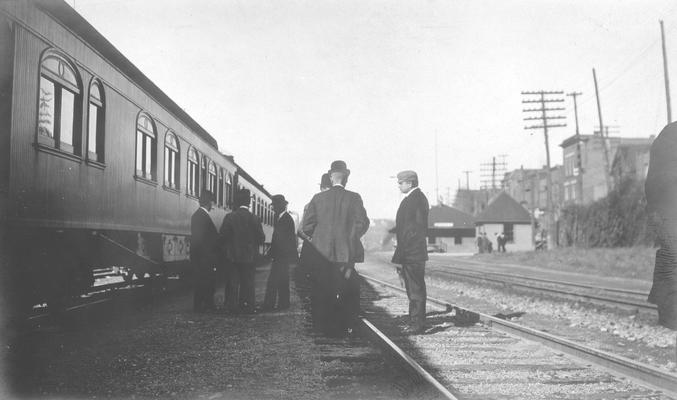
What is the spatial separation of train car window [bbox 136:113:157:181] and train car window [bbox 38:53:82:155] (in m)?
2.14

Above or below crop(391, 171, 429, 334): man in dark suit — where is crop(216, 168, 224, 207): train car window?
above

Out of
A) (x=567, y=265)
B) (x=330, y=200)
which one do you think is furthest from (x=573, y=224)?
(x=330, y=200)

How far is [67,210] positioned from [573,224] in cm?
3200

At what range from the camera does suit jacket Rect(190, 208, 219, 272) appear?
8.65 m

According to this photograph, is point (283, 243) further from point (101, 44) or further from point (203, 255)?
point (101, 44)

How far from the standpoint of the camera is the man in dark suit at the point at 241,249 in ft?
28.0

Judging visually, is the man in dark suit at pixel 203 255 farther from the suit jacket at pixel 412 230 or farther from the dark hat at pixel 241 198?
the suit jacket at pixel 412 230

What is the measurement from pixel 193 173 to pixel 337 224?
265 inches

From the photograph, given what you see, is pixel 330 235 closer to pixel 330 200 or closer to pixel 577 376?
pixel 330 200

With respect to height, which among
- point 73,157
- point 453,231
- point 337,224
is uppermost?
point 453,231

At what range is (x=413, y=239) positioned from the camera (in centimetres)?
685

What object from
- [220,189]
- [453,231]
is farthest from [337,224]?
[453,231]

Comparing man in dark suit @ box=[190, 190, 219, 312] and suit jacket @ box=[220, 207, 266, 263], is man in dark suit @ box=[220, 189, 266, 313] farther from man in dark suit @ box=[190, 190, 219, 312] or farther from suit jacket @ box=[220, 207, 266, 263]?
man in dark suit @ box=[190, 190, 219, 312]

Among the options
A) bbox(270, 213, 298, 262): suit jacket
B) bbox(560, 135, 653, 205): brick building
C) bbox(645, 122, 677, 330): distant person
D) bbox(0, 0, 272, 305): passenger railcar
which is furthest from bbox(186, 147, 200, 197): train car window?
bbox(560, 135, 653, 205): brick building
